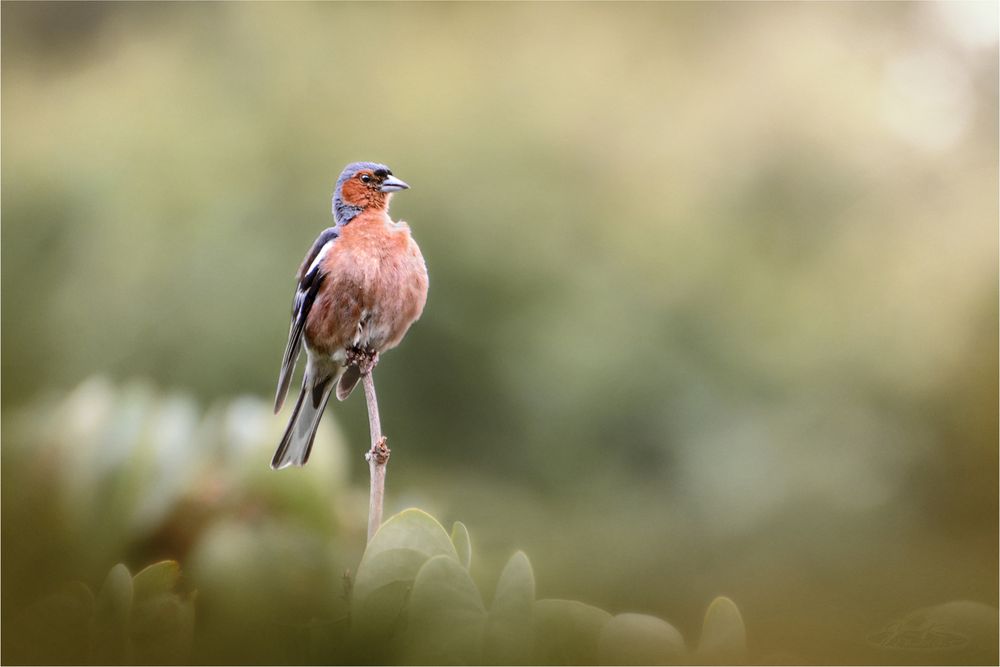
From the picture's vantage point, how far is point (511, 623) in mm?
2428

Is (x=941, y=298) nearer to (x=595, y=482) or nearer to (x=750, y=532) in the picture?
(x=750, y=532)

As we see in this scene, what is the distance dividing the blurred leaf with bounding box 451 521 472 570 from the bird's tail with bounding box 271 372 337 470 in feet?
1.37

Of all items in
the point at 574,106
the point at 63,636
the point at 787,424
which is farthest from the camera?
the point at 574,106

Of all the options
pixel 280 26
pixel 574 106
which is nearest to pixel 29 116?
pixel 280 26

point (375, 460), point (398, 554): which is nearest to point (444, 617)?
point (398, 554)

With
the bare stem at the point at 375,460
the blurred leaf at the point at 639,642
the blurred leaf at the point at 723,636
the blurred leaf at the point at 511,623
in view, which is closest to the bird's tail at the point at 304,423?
the bare stem at the point at 375,460

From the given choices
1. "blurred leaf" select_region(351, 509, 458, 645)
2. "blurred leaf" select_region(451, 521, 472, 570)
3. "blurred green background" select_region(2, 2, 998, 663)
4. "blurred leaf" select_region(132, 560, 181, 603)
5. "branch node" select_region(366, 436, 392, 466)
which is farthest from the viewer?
"blurred green background" select_region(2, 2, 998, 663)

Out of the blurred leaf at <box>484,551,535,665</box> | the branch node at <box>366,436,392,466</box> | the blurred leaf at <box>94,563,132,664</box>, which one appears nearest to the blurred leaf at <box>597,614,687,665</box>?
the blurred leaf at <box>484,551,535,665</box>

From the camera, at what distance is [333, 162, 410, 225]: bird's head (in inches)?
102

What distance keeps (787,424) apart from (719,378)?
21 cm

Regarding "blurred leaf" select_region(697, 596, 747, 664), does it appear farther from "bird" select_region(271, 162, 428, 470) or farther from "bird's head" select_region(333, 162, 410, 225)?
"bird's head" select_region(333, 162, 410, 225)

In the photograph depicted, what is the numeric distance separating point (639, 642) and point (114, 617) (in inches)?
49.7

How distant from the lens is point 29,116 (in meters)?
2.80

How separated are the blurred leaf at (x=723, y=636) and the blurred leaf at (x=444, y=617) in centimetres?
55
